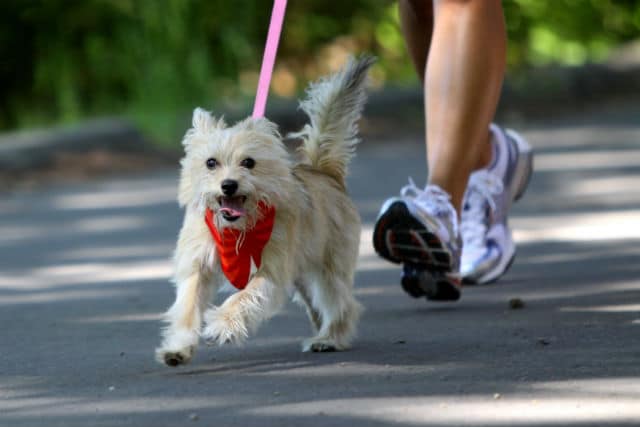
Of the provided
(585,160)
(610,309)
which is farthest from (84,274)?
(585,160)

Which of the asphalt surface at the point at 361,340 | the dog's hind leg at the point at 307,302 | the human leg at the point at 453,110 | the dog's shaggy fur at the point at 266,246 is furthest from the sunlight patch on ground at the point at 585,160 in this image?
the dog's shaggy fur at the point at 266,246

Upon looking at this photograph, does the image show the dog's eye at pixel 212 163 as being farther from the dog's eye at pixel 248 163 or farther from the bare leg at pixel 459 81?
the bare leg at pixel 459 81

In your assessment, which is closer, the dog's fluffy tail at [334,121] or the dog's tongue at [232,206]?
the dog's tongue at [232,206]

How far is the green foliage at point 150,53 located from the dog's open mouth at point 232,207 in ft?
25.0

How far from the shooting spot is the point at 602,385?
3.96 m

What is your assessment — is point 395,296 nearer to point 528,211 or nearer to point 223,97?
point 528,211

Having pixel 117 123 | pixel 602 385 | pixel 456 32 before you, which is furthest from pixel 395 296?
pixel 117 123

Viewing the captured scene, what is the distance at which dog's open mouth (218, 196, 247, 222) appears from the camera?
4.63m

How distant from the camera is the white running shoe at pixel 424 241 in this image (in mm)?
5246

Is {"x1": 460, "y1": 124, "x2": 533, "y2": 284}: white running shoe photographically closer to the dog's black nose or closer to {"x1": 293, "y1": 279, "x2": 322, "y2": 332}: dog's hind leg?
{"x1": 293, "y1": 279, "x2": 322, "y2": 332}: dog's hind leg

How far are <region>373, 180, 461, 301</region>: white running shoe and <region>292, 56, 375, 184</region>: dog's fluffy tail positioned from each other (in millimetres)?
257

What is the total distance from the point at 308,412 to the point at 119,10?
33.8 feet

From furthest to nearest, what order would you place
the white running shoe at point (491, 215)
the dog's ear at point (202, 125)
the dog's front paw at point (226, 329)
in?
the white running shoe at point (491, 215) < the dog's ear at point (202, 125) < the dog's front paw at point (226, 329)

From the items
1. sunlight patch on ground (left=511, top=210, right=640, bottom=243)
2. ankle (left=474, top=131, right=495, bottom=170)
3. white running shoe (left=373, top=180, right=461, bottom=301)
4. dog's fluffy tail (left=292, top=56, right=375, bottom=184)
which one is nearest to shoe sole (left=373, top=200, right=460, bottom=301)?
white running shoe (left=373, top=180, right=461, bottom=301)
